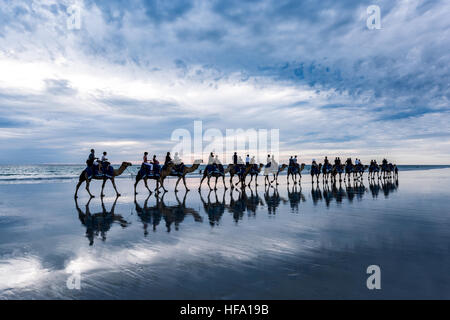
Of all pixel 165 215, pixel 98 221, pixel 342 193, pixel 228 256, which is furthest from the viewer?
pixel 342 193

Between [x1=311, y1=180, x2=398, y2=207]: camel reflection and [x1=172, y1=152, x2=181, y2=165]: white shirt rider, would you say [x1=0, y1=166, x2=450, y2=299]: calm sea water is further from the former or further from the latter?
[x1=172, y1=152, x2=181, y2=165]: white shirt rider

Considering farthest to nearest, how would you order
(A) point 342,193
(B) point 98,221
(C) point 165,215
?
(A) point 342,193 < (C) point 165,215 < (B) point 98,221

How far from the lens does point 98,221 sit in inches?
332

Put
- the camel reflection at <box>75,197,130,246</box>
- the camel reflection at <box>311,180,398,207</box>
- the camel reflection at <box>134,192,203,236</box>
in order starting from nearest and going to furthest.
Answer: the camel reflection at <box>75,197,130,246</box> < the camel reflection at <box>134,192,203,236</box> < the camel reflection at <box>311,180,398,207</box>

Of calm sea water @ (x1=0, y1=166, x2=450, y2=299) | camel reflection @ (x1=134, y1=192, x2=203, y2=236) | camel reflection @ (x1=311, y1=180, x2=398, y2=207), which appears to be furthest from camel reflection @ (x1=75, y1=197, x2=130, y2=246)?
camel reflection @ (x1=311, y1=180, x2=398, y2=207)

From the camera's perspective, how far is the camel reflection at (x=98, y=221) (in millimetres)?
6917

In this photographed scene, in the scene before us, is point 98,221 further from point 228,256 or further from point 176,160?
point 176,160

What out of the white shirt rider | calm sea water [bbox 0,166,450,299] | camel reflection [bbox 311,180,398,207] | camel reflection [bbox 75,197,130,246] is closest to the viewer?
calm sea water [bbox 0,166,450,299]

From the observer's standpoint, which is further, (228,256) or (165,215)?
(165,215)

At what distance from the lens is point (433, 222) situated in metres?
7.41

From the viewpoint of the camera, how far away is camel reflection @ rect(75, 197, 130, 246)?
6.92 metres

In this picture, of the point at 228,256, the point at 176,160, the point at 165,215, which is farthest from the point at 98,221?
the point at 176,160

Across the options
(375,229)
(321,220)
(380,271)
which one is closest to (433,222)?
(375,229)
